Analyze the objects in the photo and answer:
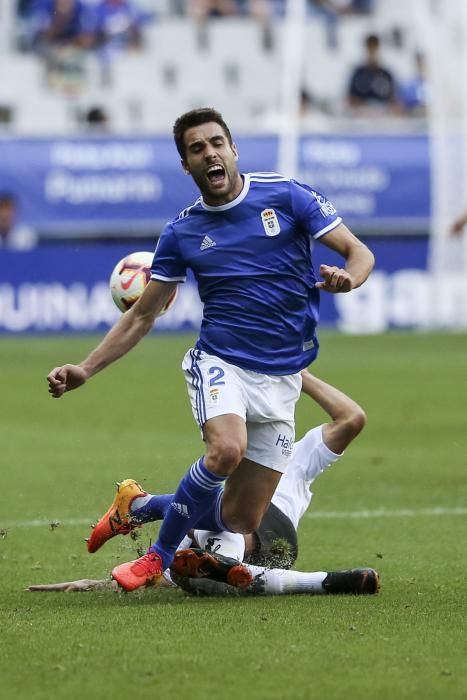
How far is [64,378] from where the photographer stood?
6.48 meters

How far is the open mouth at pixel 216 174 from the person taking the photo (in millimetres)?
6426

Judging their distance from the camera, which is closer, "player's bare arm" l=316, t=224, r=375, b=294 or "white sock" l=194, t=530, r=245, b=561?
"player's bare arm" l=316, t=224, r=375, b=294

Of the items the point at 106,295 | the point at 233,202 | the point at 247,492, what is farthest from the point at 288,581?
the point at 106,295

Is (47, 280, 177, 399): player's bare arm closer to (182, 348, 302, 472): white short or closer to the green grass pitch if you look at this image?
(182, 348, 302, 472): white short

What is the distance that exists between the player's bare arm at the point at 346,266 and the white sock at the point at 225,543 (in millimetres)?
1252

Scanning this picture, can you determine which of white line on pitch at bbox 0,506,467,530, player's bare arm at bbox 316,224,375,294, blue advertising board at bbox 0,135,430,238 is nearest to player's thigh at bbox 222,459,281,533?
player's bare arm at bbox 316,224,375,294

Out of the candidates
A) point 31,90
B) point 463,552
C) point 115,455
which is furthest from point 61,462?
point 31,90

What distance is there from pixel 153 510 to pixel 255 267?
1.20 meters

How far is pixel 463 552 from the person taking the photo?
766 cm

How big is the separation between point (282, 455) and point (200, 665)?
1747 mm

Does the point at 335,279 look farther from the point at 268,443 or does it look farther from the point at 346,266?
the point at 268,443

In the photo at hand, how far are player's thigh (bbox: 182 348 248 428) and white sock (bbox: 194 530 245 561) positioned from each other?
0.59m

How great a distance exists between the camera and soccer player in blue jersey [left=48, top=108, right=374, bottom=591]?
21.2 ft

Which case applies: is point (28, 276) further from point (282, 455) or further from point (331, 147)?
point (282, 455)
